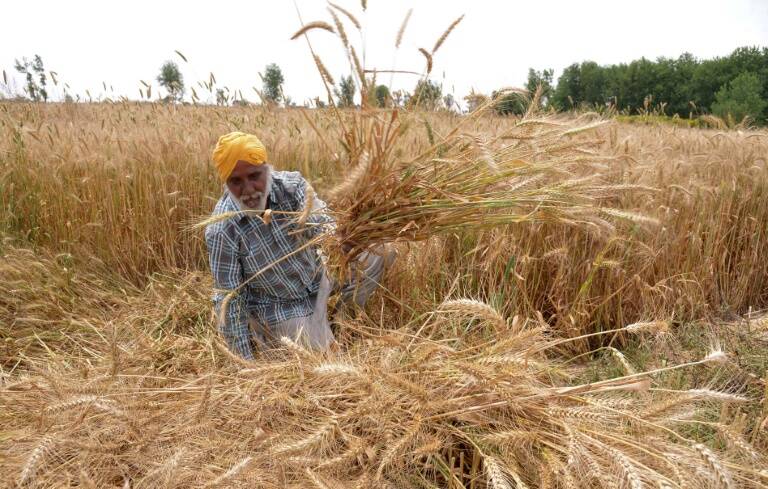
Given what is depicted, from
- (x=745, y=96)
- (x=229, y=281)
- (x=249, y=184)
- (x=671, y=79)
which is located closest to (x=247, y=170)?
(x=249, y=184)

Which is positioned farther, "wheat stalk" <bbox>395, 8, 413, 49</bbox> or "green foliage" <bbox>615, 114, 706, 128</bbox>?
"green foliage" <bbox>615, 114, 706, 128</bbox>

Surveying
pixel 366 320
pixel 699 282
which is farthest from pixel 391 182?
pixel 699 282

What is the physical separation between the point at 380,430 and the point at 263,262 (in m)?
1.03

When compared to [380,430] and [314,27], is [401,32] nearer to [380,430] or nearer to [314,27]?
[314,27]

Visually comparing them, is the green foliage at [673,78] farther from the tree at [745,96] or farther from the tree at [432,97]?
the tree at [432,97]

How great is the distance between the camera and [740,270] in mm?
2621

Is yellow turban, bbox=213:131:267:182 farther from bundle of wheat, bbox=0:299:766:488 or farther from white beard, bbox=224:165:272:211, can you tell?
bundle of wheat, bbox=0:299:766:488

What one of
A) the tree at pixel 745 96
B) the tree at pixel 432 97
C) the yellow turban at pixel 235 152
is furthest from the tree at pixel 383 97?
the tree at pixel 745 96

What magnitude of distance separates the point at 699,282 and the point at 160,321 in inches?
96.8

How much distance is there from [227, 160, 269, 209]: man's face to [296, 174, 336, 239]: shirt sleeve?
168 millimetres

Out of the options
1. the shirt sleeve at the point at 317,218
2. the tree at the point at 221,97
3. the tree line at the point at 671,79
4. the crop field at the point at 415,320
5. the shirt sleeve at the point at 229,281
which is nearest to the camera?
the crop field at the point at 415,320

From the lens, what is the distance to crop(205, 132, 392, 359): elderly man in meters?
1.92

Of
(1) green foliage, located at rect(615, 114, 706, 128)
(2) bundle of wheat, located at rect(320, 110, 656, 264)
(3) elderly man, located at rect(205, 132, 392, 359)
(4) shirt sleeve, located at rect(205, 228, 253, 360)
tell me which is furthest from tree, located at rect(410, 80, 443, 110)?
(1) green foliage, located at rect(615, 114, 706, 128)

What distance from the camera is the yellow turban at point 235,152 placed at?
6.10 feet
